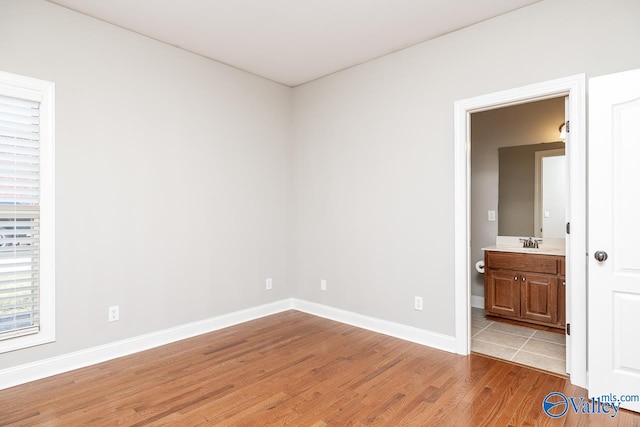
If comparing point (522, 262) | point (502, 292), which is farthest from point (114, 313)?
point (522, 262)

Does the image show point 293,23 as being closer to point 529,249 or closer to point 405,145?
point 405,145

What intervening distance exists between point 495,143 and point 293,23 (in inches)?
115

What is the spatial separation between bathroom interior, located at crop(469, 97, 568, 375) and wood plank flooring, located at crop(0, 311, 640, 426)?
81 cm

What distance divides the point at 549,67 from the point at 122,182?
3543 mm

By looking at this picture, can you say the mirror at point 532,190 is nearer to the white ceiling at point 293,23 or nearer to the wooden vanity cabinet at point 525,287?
the wooden vanity cabinet at point 525,287

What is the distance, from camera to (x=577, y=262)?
2.55 meters

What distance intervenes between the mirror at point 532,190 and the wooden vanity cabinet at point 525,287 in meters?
0.48

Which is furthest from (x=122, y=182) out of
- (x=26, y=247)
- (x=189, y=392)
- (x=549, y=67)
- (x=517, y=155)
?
(x=517, y=155)

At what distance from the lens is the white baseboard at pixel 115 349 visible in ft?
8.59

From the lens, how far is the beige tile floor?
3002 millimetres

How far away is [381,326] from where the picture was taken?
3727 mm

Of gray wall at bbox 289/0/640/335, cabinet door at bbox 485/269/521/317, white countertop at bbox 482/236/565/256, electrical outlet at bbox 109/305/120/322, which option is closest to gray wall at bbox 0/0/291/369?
electrical outlet at bbox 109/305/120/322

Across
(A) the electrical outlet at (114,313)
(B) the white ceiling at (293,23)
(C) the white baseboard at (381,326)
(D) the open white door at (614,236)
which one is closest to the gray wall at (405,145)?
(C) the white baseboard at (381,326)

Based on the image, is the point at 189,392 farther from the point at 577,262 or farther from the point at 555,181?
the point at 555,181
